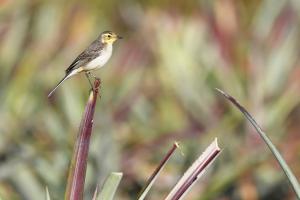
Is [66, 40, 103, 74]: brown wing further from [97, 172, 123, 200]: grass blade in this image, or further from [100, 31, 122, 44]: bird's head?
[97, 172, 123, 200]: grass blade

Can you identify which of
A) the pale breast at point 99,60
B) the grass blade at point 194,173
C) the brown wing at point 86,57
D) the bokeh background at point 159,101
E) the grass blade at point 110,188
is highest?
the brown wing at point 86,57

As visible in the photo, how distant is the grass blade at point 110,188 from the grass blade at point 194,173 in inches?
3.9

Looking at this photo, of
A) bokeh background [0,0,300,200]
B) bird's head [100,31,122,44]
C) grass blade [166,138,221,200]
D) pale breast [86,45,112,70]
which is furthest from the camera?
bokeh background [0,0,300,200]

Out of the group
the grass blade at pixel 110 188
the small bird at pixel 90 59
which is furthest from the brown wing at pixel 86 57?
the grass blade at pixel 110 188

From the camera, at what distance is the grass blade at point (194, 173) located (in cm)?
187

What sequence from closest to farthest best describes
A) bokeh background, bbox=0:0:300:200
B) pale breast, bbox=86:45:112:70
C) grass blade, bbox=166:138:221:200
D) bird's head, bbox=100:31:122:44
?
grass blade, bbox=166:138:221:200 < pale breast, bbox=86:45:112:70 < bird's head, bbox=100:31:122:44 < bokeh background, bbox=0:0:300:200

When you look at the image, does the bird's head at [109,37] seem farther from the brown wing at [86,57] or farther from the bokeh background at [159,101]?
the bokeh background at [159,101]

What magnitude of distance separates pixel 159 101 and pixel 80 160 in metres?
4.10

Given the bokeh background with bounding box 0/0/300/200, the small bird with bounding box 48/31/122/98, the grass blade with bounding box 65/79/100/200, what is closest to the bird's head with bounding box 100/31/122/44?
the small bird with bounding box 48/31/122/98

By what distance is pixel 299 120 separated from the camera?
5.69 m

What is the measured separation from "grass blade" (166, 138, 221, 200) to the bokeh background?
7.12 feet

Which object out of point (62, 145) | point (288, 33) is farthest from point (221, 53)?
point (62, 145)

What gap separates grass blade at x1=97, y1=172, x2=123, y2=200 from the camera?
74.1 inches

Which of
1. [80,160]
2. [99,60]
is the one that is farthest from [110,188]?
[99,60]
